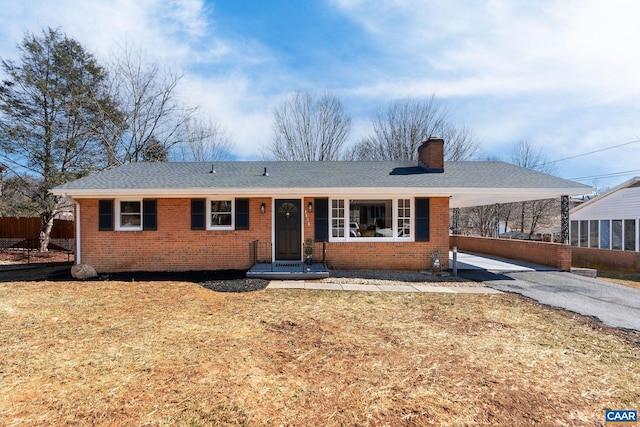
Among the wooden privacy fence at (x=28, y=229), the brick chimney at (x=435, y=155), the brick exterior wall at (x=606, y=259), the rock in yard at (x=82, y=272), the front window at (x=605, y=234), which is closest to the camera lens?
the rock in yard at (x=82, y=272)

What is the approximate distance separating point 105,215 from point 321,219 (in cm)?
696

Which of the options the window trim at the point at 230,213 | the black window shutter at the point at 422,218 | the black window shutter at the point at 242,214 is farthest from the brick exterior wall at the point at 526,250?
the window trim at the point at 230,213

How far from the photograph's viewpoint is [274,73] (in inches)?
646

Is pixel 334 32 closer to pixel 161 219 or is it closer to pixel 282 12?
pixel 282 12

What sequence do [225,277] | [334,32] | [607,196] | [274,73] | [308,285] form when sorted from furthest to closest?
[274,73]
[607,196]
[334,32]
[225,277]
[308,285]

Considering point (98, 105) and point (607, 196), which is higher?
point (98, 105)

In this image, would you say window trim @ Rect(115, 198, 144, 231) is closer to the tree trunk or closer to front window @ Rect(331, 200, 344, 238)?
front window @ Rect(331, 200, 344, 238)

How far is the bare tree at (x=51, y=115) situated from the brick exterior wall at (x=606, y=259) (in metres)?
26.1

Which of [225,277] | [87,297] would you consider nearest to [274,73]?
[225,277]

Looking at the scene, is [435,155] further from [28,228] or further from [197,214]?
[28,228]

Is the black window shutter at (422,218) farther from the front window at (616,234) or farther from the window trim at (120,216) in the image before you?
the front window at (616,234)

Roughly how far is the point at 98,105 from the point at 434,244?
18023 mm

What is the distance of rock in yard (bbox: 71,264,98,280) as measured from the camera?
30.7ft

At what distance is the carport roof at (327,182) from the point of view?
9539mm
